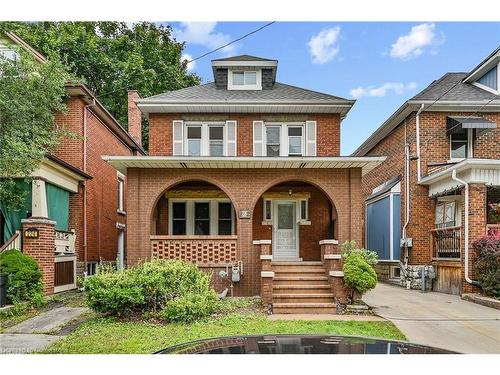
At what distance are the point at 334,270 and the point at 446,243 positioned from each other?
474 centimetres

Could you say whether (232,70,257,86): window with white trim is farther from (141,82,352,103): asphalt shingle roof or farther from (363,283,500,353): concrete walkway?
(363,283,500,353): concrete walkway

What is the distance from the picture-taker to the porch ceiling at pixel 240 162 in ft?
34.3

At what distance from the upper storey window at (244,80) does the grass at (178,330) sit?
758 centimetres

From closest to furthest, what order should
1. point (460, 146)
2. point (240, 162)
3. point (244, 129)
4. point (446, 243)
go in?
point (240, 162) < point (446, 243) < point (244, 129) < point (460, 146)

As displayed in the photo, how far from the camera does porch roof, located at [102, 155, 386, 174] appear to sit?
1047 cm

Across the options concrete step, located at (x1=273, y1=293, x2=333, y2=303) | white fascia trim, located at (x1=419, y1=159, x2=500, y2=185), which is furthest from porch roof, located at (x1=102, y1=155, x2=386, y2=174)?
concrete step, located at (x1=273, y1=293, x2=333, y2=303)

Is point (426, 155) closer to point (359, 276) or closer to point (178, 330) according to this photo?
point (359, 276)

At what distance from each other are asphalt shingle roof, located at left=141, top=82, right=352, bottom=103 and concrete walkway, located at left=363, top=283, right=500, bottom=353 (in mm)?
5476

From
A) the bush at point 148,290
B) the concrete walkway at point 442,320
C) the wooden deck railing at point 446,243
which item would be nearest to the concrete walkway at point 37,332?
the bush at point 148,290

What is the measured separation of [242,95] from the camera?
1355cm

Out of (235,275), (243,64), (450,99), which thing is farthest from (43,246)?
(450,99)

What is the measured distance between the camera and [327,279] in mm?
9711

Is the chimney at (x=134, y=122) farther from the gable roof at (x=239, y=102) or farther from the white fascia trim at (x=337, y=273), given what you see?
the white fascia trim at (x=337, y=273)
